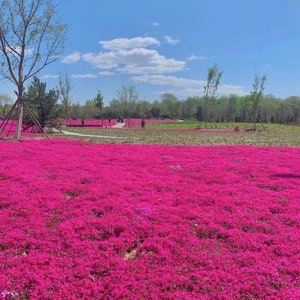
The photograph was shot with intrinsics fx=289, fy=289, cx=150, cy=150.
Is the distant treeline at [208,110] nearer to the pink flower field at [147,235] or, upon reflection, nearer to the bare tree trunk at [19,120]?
the bare tree trunk at [19,120]

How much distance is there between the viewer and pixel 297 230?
573 centimetres

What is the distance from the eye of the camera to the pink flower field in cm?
397

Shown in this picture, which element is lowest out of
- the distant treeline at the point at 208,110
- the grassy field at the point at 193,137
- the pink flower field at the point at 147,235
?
the pink flower field at the point at 147,235

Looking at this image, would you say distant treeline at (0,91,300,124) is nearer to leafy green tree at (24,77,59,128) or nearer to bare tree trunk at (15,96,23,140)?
leafy green tree at (24,77,59,128)

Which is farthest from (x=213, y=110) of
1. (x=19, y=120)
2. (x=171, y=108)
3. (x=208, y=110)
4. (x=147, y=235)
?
(x=147, y=235)

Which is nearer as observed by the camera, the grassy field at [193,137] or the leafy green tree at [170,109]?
the grassy field at [193,137]

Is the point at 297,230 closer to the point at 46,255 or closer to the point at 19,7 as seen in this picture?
the point at 46,255

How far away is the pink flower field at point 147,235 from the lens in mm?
3975

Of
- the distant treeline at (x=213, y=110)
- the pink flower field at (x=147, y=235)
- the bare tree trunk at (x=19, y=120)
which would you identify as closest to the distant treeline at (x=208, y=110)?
the distant treeline at (x=213, y=110)

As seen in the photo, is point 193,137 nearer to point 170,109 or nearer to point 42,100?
point 42,100

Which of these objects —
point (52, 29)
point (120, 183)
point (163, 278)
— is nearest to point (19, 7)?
point (52, 29)

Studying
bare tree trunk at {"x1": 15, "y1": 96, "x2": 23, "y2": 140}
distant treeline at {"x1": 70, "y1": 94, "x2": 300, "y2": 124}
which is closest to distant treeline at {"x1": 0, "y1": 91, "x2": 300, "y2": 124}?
distant treeline at {"x1": 70, "y1": 94, "x2": 300, "y2": 124}

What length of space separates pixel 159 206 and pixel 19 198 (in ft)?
11.3

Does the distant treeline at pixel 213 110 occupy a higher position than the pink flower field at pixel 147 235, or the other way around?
the distant treeline at pixel 213 110
